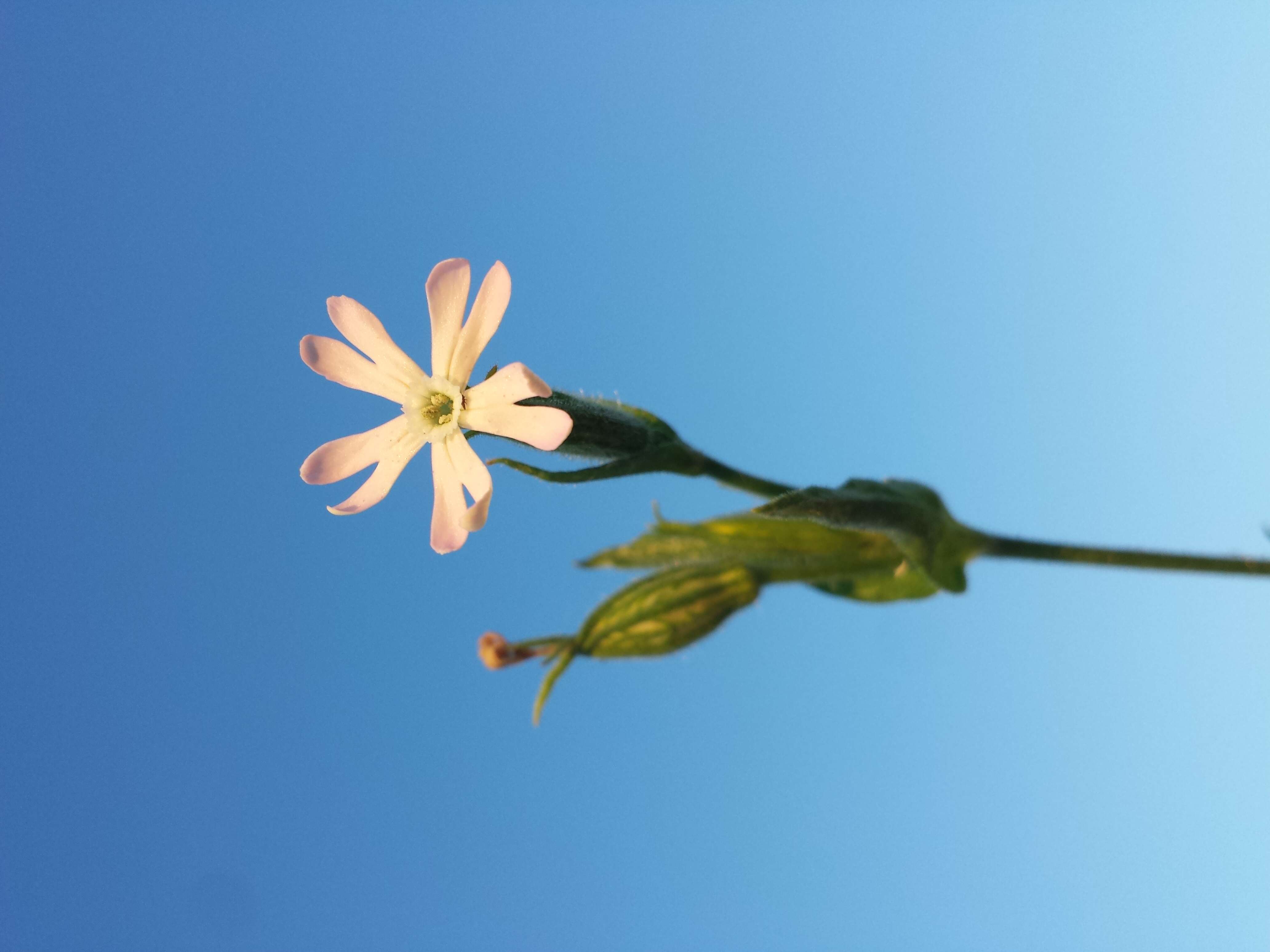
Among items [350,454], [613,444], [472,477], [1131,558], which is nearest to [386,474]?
[350,454]

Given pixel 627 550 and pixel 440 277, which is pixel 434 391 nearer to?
pixel 440 277

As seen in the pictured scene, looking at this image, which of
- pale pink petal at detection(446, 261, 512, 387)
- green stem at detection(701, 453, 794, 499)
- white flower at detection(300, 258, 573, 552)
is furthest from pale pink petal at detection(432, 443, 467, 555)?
green stem at detection(701, 453, 794, 499)

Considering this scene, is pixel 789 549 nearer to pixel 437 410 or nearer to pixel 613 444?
pixel 613 444

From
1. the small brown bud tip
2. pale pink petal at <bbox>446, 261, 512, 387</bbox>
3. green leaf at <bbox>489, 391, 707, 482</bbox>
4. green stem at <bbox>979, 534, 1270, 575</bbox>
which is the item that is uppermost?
pale pink petal at <bbox>446, 261, 512, 387</bbox>

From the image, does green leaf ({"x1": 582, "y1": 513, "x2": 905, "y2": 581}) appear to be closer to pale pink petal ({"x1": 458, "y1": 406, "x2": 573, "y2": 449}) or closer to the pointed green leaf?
the pointed green leaf

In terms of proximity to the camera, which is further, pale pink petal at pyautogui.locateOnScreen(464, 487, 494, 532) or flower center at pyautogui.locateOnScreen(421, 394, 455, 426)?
flower center at pyautogui.locateOnScreen(421, 394, 455, 426)

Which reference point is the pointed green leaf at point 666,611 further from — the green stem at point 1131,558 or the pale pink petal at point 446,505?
the green stem at point 1131,558
